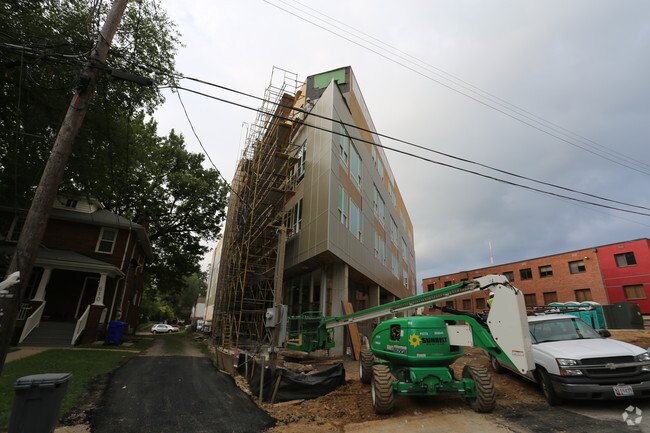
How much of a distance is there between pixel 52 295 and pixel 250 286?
1216 centimetres

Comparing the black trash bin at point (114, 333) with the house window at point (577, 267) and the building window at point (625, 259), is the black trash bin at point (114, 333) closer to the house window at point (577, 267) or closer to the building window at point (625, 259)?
the house window at point (577, 267)

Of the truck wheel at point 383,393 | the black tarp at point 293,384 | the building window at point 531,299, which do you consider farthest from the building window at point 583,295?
the truck wheel at point 383,393

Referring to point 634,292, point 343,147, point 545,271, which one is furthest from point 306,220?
point 545,271

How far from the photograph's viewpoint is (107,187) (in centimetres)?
1850

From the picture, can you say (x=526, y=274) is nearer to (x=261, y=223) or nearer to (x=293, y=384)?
(x=261, y=223)

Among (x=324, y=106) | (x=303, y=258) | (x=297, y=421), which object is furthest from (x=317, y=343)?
(x=324, y=106)

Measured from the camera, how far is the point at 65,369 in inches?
347

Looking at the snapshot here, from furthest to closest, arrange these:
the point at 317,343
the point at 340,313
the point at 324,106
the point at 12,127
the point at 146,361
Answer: the point at 324,106
the point at 340,313
the point at 12,127
the point at 146,361
the point at 317,343

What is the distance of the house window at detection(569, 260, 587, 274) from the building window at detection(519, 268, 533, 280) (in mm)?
4900

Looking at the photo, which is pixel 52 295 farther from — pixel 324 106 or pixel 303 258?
pixel 324 106

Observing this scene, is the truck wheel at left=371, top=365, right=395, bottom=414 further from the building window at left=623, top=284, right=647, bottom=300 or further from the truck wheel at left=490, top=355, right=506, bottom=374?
the building window at left=623, top=284, right=647, bottom=300

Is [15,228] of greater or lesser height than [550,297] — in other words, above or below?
above

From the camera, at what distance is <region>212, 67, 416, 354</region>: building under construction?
15.6 meters

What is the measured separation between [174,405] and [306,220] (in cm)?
1114
